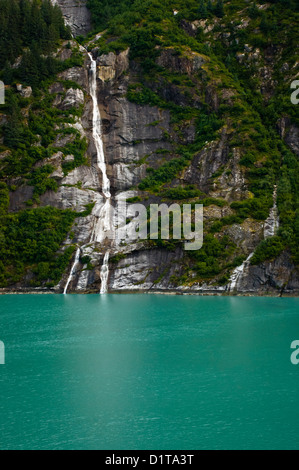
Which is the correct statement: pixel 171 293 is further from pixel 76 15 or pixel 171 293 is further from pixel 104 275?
pixel 76 15

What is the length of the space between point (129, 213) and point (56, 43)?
3729cm

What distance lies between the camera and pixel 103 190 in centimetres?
6912

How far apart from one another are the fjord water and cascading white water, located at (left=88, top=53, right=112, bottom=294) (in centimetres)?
1572

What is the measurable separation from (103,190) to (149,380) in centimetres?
4758

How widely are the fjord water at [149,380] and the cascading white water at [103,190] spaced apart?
1572cm

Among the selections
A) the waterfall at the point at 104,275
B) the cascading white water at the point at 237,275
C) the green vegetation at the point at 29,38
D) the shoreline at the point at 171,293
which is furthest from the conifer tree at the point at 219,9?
the shoreline at the point at 171,293

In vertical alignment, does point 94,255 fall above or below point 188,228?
below

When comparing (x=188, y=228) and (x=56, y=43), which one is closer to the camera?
(x=188, y=228)

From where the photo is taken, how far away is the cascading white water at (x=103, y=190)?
58.9 metres

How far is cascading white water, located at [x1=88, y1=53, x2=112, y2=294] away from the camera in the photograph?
58.9 m

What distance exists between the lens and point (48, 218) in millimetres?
61500

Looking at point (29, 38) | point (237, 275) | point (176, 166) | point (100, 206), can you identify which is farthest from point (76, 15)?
point (237, 275)
